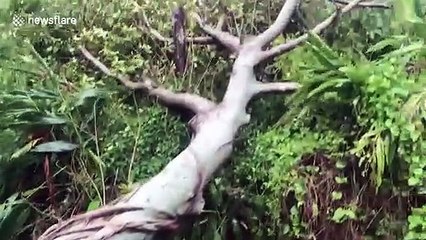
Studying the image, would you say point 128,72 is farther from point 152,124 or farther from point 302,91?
point 302,91

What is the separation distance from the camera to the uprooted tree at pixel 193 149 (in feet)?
8.07

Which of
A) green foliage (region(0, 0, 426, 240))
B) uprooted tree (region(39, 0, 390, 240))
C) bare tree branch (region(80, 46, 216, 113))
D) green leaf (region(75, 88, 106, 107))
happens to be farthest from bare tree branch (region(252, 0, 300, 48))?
green leaf (region(75, 88, 106, 107))

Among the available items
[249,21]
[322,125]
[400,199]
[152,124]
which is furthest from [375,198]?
[249,21]

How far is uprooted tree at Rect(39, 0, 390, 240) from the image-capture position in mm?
2459

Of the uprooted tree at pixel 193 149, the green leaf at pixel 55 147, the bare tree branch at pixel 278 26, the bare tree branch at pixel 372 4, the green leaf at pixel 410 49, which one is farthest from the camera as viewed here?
the bare tree branch at pixel 372 4

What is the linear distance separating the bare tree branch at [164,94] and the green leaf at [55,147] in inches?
17.1

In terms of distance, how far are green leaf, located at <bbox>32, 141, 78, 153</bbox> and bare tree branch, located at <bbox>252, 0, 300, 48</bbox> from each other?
3.33 ft

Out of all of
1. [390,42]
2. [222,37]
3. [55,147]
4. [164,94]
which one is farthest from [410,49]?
[55,147]

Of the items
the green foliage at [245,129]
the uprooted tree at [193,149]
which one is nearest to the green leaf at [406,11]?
the green foliage at [245,129]

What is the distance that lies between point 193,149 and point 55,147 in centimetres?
71

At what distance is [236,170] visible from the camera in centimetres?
300

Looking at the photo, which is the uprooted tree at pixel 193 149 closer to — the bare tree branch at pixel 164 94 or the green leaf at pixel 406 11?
the bare tree branch at pixel 164 94

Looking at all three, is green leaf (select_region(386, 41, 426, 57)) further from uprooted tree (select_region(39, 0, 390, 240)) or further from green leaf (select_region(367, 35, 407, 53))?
uprooted tree (select_region(39, 0, 390, 240))

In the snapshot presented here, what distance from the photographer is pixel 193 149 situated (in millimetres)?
2699
